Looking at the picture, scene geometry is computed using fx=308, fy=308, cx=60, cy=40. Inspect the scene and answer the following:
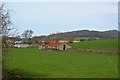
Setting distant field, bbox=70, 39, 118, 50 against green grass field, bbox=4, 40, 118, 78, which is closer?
green grass field, bbox=4, 40, 118, 78

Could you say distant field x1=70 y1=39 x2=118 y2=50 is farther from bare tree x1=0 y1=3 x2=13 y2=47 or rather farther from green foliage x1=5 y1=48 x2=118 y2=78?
bare tree x1=0 y1=3 x2=13 y2=47

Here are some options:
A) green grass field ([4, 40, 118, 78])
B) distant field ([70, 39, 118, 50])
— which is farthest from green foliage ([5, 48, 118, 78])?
distant field ([70, 39, 118, 50])

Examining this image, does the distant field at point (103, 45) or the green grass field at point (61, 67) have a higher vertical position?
the distant field at point (103, 45)

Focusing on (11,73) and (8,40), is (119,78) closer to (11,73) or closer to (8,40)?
(11,73)

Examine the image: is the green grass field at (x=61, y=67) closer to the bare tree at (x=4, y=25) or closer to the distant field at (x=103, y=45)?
the bare tree at (x=4, y=25)

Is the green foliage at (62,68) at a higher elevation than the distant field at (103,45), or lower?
lower

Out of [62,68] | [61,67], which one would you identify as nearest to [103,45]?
[61,67]

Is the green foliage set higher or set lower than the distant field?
lower

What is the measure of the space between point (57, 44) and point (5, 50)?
6245 centimetres

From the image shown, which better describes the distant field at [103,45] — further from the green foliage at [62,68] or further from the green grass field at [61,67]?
the green foliage at [62,68]

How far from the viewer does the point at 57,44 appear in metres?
77.3

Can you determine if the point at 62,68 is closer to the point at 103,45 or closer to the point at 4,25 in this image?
the point at 4,25

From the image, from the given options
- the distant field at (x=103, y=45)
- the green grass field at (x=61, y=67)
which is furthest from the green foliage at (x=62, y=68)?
the distant field at (x=103, y=45)

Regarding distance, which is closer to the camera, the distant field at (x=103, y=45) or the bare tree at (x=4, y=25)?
the bare tree at (x=4, y=25)
